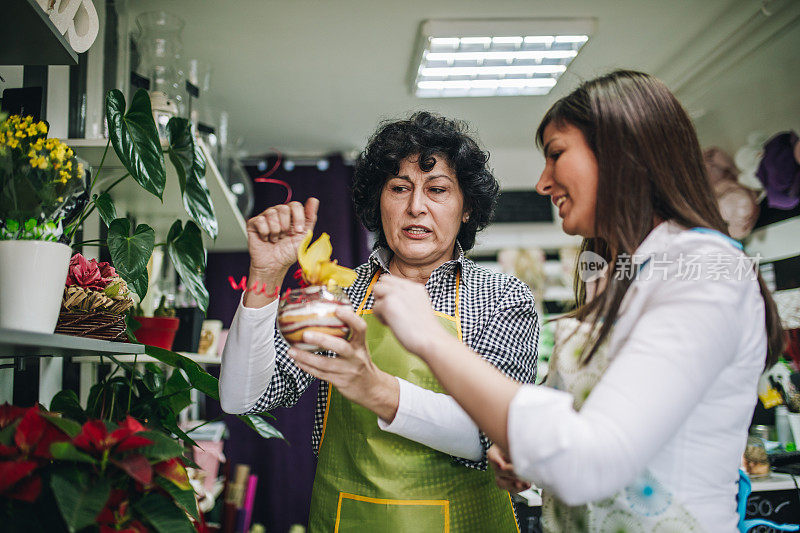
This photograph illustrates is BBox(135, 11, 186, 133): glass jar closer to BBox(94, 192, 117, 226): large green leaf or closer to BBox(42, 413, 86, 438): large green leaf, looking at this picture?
BBox(94, 192, 117, 226): large green leaf

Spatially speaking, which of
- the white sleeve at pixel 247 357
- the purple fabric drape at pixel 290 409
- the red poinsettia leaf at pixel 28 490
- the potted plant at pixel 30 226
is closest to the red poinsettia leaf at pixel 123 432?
the red poinsettia leaf at pixel 28 490

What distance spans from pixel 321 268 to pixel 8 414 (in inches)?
20.6

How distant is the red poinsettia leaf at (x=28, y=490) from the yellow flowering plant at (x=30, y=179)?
381 mm

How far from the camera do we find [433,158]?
1567mm

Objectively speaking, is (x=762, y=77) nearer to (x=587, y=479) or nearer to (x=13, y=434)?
(x=587, y=479)

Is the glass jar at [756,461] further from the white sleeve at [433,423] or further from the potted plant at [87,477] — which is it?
the potted plant at [87,477]

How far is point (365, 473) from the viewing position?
51.9 inches

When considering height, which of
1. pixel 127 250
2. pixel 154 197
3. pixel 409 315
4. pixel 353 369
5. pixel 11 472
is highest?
pixel 154 197

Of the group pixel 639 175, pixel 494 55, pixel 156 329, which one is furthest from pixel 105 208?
pixel 494 55

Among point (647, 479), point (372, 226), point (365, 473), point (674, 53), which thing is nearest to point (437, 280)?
point (372, 226)

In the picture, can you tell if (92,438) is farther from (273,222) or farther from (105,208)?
(105,208)

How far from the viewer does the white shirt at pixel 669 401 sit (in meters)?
0.70

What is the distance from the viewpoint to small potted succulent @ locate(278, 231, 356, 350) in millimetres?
934

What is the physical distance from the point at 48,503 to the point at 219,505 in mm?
1983
